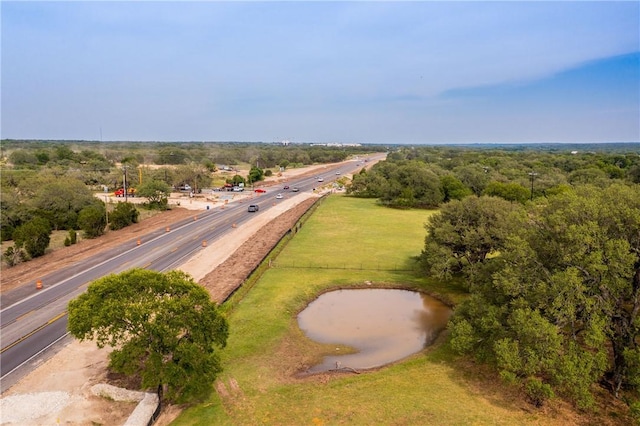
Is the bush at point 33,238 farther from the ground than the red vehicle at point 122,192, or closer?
closer

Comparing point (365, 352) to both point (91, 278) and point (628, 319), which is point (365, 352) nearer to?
point (628, 319)

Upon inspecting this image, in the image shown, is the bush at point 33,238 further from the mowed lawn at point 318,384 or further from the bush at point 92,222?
the mowed lawn at point 318,384

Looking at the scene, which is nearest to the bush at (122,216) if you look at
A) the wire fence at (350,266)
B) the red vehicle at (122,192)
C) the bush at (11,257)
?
the bush at (11,257)

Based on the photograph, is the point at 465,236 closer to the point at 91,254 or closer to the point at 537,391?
the point at 537,391

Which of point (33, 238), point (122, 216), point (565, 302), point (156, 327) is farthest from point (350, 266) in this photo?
point (122, 216)

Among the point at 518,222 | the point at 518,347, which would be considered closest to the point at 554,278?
the point at 518,347

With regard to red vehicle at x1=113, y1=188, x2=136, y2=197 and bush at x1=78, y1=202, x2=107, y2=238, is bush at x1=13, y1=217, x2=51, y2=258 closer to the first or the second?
bush at x1=78, y1=202, x2=107, y2=238
